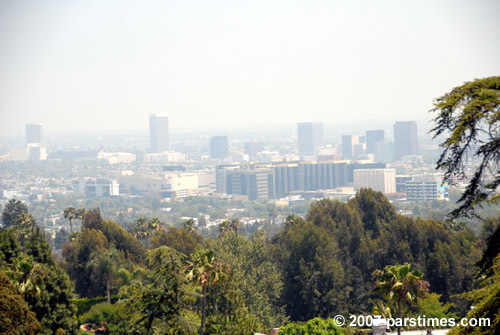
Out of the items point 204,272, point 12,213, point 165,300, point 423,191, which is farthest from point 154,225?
point 423,191

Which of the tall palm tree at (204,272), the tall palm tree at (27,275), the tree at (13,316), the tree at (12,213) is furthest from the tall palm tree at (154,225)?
the tall palm tree at (204,272)

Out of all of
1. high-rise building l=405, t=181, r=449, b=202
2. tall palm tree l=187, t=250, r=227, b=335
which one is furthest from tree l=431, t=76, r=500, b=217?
high-rise building l=405, t=181, r=449, b=202

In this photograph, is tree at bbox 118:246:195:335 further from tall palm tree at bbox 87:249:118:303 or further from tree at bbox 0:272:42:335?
tall palm tree at bbox 87:249:118:303

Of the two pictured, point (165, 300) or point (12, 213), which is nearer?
point (165, 300)

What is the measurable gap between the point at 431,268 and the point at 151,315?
104 ft

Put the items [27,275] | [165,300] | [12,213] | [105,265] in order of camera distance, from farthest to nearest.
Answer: [12,213] → [105,265] → [27,275] → [165,300]

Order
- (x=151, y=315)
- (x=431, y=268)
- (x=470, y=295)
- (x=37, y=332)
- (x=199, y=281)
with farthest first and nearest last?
(x=431, y=268) → (x=37, y=332) → (x=199, y=281) → (x=151, y=315) → (x=470, y=295)

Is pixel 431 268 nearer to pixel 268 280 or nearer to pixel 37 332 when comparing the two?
pixel 268 280

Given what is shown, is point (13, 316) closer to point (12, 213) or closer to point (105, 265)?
point (105, 265)

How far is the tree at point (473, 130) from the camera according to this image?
31.9ft

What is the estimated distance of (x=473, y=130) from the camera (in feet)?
31.8

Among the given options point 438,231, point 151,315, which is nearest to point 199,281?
point 151,315

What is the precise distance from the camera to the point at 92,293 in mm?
43438

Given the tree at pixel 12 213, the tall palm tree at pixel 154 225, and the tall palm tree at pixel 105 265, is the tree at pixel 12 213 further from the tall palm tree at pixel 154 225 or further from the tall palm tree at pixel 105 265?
the tall palm tree at pixel 105 265
